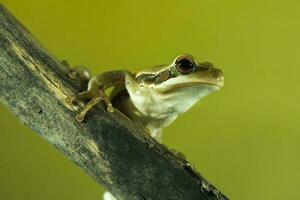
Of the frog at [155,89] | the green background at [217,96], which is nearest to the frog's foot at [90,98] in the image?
the frog at [155,89]

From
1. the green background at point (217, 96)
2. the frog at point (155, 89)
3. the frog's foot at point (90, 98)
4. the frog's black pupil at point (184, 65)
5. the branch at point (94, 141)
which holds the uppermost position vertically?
the green background at point (217, 96)

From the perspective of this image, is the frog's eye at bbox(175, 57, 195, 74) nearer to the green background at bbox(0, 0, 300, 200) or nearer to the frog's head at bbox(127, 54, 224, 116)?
the frog's head at bbox(127, 54, 224, 116)

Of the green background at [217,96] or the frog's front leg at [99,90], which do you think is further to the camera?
the green background at [217,96]

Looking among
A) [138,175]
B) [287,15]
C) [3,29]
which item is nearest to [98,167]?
[138,175]

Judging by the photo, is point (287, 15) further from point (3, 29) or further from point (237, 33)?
point (3, 29)

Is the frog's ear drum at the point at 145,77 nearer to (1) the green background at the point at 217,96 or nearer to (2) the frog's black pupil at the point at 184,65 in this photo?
(2) the frog's black pupil at the point at 184,65

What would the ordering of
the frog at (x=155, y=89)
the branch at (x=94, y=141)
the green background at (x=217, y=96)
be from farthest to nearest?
the green background at (x=217, y=96), the frog at (x=155, y=89), the branch at (x=94, y=141)

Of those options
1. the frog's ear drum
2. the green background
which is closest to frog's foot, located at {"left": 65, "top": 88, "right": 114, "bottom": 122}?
the frog's ear drum
